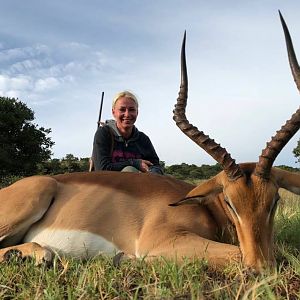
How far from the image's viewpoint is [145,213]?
499 cm

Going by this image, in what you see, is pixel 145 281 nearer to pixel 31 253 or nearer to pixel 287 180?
pixel 31 253

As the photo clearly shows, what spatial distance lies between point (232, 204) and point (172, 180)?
1.47 m

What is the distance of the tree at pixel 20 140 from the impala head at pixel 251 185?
26.8 meters

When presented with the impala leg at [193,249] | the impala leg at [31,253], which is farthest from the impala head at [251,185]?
the impala leg at [31,253]

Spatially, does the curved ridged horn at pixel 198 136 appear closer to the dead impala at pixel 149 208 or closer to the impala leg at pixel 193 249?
the dead impala at pixel 149 208

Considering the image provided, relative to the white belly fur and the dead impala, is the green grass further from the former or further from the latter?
the white belly fur

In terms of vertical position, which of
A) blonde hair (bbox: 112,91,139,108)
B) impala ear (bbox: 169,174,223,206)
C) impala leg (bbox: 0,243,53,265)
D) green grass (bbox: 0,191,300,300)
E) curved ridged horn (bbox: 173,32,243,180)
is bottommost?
impala leg (bbox: 0,243,53,265)

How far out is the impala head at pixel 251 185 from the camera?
378 cm

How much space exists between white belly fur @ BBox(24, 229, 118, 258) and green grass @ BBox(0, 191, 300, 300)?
2.01 feet

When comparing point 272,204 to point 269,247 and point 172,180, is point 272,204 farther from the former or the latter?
point 172,180

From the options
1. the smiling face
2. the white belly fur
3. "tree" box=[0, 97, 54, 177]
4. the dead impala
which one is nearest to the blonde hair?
the smiling face

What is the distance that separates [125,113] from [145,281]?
4.72m

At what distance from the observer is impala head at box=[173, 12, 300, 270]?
3.78 m

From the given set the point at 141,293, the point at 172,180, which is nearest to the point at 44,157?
the point at 172,180
